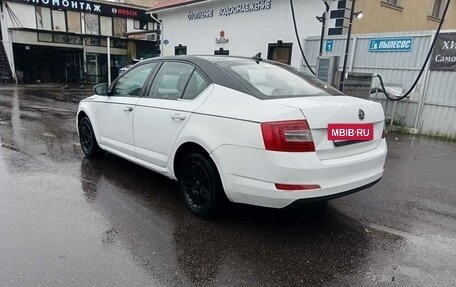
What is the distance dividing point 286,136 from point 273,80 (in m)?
1.01

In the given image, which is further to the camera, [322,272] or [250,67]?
[250,67]

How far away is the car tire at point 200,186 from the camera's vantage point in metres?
3.42

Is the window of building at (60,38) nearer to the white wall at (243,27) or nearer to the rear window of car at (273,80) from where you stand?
the white wall at (243,27)

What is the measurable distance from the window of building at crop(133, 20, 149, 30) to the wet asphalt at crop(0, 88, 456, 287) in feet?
91.9

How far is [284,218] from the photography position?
3762mm

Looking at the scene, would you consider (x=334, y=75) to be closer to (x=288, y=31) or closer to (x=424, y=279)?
(x=288, y=31)

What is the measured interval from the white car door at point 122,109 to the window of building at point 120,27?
26730 mm

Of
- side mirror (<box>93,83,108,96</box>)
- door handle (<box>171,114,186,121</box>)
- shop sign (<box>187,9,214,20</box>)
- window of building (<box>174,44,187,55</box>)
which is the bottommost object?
door handle (<box>171,114,186,121</box>)

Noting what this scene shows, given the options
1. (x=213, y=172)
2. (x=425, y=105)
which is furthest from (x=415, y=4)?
(x=213, y=172)

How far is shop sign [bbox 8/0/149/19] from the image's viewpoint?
26.1 metres

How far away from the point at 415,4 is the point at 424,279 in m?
14.3

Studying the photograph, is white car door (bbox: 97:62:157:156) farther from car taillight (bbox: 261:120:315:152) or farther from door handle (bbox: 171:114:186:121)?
car taillight (bbox: 261:120:315:152)

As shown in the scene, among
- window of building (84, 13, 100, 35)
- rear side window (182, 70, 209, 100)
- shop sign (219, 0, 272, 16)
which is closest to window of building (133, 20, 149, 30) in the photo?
window of building (84, 13, 100, 35)

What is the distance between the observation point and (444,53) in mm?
8570
